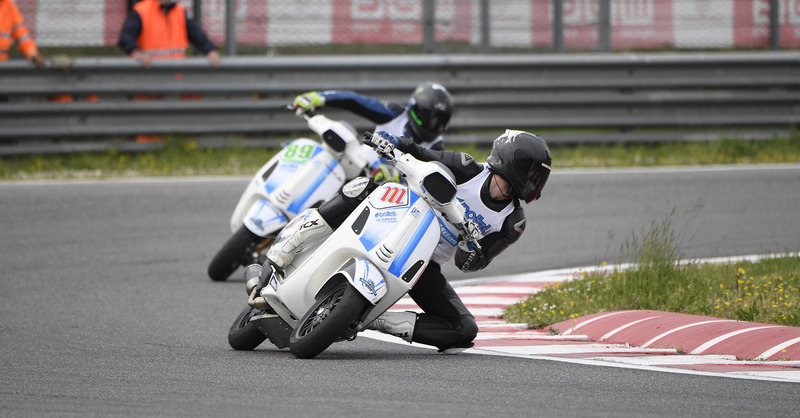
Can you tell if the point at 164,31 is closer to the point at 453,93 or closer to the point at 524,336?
the point at 453,93

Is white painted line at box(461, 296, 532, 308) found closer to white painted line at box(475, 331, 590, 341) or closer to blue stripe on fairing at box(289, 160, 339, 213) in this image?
white painted line at box(475, 331, 590, 341)

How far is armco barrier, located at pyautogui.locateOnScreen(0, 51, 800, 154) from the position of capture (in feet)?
42.9

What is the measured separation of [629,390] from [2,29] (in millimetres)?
10009

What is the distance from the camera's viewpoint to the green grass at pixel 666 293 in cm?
705

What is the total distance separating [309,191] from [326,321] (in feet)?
10.3

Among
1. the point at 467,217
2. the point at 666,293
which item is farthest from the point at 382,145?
the point at 666,293

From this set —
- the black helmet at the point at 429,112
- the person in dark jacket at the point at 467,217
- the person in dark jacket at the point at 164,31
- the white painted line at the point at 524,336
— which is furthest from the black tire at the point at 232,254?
the person in dark jacket at the point at 164,31

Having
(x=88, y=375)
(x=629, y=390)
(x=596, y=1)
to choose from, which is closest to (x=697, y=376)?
(x=629, y=390)

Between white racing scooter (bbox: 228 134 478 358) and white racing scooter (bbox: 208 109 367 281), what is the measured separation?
8.27ft

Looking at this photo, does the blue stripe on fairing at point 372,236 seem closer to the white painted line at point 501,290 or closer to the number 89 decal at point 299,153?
the white painted line at point 501,290

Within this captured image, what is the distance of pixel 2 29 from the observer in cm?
1323

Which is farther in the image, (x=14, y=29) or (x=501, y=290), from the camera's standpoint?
(x=14, y=29)

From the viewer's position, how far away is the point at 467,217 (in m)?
6.18

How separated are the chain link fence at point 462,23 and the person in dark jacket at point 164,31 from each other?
0.41m
